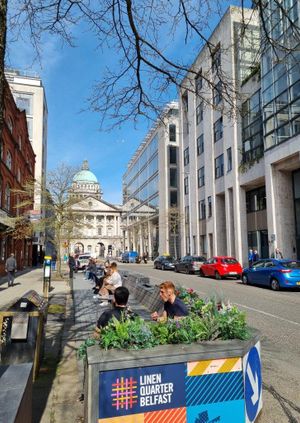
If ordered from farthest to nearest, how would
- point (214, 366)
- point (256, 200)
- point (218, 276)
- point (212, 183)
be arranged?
point (212, 183) → point (256, 200) → point (218, 276) → point (214, 366)

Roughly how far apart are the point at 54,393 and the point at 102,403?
7.80 ft

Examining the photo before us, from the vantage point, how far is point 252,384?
372 cm

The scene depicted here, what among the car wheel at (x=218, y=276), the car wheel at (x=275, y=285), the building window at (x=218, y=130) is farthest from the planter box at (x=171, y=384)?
the building window at (x=218, y=130)

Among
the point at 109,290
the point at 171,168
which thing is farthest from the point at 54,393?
the point at 171,168

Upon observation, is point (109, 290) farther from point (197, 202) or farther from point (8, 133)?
point (197, 202)

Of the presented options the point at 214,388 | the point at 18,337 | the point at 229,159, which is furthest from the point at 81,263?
the point at 214,388

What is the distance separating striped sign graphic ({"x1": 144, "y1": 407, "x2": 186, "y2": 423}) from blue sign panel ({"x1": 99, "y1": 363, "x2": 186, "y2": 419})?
0.04 metres

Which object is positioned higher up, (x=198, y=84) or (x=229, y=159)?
(x=229, y=159)

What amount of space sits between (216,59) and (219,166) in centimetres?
3393

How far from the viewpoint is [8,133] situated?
28.3m

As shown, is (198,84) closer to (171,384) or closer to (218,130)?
(171,384)

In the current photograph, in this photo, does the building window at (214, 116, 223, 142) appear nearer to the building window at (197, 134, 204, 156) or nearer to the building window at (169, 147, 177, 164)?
the building window at (197, 134, 204, 156)

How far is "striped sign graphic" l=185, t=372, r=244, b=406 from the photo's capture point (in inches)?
128

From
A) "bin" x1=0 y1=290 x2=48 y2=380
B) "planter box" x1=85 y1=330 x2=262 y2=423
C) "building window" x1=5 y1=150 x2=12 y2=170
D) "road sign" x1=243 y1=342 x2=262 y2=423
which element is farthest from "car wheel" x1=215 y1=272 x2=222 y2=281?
"planter box" x1=85 y1=330 x2=262 y2=423
